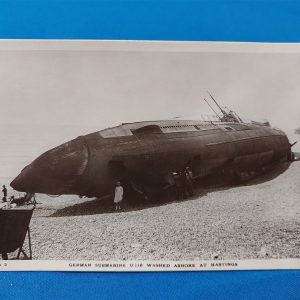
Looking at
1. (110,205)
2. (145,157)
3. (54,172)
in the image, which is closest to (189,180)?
(145,157)

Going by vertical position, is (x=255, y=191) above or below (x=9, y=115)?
below

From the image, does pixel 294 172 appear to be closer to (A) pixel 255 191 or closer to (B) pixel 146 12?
(A) pixel 255 191

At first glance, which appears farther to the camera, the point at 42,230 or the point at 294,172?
the point at 294,172

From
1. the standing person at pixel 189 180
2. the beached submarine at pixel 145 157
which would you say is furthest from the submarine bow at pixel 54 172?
the standing person at pixel 189 180

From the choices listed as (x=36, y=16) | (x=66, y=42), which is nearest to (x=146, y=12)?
(x=66, y=42)

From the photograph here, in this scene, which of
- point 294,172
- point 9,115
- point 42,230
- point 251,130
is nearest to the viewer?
point 42,230

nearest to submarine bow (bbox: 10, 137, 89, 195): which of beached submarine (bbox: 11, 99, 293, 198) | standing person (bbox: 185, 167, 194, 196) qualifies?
beached submarine (bbox: 11, 99, 293, 198)

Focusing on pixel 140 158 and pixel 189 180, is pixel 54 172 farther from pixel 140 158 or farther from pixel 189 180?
pixel 189 180
